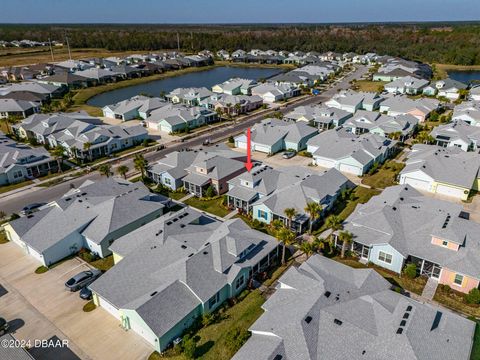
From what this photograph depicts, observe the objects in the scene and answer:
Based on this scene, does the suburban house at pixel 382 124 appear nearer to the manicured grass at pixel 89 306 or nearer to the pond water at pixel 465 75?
the manicured grass at pixel 89 306

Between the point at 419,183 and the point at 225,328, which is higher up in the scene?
the point at 419,183

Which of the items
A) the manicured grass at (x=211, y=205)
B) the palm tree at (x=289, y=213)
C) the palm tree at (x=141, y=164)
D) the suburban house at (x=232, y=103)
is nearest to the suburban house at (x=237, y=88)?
the suburban house at (x=232, y=103)

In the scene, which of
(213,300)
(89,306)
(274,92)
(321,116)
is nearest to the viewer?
(213,300)

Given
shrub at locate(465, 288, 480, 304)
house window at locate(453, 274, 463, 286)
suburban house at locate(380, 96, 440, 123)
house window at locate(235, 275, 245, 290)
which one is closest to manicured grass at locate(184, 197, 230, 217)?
house window at locate(235, 275, 245, 290)

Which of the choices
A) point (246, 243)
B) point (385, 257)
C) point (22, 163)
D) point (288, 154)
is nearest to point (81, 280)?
point (246, 243)

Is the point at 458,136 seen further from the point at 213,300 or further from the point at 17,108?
the point at 17,108

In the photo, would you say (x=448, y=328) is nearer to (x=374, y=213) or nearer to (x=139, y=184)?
(x=374, y=213)
